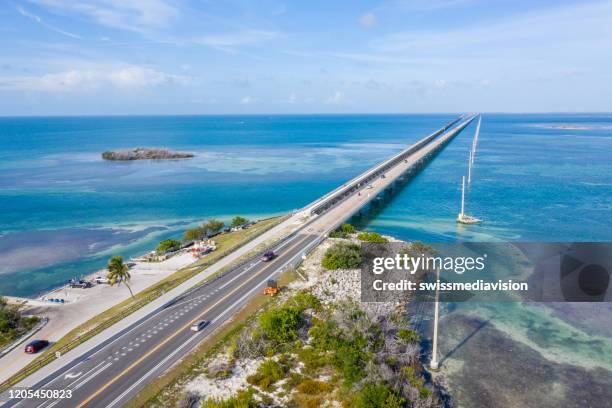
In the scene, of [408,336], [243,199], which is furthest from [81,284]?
[243,199]

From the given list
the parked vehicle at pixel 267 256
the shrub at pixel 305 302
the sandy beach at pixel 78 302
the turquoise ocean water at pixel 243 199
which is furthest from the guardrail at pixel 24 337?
the shrub at pixel 305 302

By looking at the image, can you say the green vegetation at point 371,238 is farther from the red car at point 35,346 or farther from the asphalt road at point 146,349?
the red car at point 35,346

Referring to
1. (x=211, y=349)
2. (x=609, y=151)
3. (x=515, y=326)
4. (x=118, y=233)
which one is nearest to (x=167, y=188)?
(x=118, y=233)

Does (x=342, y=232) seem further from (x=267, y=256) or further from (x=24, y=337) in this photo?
(x=24, y=337)

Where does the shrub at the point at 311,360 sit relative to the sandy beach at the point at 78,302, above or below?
above

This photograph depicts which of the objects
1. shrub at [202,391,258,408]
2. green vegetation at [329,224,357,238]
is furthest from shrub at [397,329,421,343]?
green vegetation at [329,224,357,238]

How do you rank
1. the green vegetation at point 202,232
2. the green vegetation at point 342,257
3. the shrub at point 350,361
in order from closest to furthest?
the shrub at point 350,361, the green vegetation at point 342,257, the green vegetation at point 202,232

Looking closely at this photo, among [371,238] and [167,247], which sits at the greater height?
[371,238]

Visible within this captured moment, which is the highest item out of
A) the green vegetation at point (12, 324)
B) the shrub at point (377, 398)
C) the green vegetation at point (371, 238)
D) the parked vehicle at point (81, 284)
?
the green vegetation at point (371, 238)

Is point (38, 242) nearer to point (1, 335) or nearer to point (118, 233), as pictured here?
point (118, 233)
